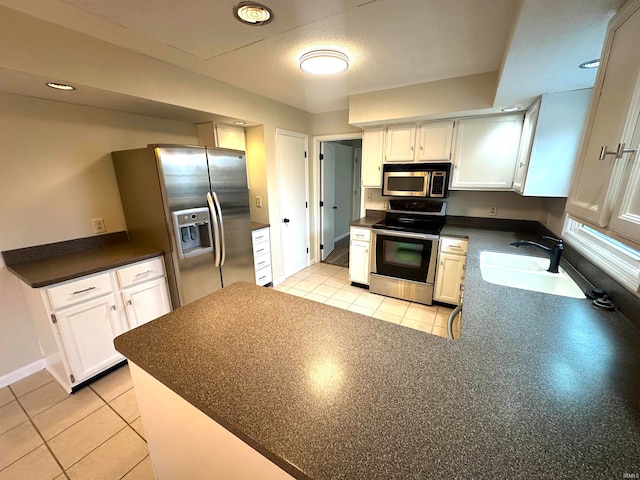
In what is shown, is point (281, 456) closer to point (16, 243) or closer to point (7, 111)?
point (16, 243)

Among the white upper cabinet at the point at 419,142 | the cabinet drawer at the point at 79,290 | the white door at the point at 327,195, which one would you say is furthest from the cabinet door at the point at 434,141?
the cabinet drawer at the point at 79,290

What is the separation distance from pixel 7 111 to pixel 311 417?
282 cm

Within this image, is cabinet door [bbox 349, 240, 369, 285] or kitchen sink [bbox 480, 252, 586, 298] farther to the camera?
cabinet door [bbox 349, 240, 369, 285]

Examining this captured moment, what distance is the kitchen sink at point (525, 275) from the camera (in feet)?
5.36

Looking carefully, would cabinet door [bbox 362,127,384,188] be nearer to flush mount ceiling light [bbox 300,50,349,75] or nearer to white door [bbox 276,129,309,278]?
white door [bbox 276,129,309,278]

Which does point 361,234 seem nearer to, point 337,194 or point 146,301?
point 337,194

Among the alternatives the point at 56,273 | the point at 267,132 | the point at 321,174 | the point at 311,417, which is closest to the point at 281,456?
the point at 311,417

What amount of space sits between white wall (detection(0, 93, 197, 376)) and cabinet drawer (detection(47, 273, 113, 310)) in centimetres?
61

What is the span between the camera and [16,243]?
6.27ft

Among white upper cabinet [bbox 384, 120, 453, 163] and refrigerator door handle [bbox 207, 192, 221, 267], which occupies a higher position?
white upper cabinet [bbox 384, 120, 453, 163]

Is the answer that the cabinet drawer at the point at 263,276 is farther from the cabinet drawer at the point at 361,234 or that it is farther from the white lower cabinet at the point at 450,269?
the white lower cabinet at the point at 450,269

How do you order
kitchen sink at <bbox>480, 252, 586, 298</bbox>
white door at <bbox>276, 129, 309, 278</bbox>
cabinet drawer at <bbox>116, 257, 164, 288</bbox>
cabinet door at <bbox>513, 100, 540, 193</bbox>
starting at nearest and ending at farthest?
kitchen sink at <bbox>480, 252, 586, 298</bbox>
cabinet drawer at <bbox>116, 257, 164, 288</bbox>
cabinet door at <bbox>513, 100, 540, 193</bbox>
white door at <bbox>276, 129, 309, 278</bbox>

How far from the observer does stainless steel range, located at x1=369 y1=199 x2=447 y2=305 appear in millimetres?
2908

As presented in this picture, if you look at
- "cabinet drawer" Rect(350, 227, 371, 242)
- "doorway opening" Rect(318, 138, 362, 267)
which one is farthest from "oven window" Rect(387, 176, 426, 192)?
"doorway opening" Rect(318, 138, 362, 267)
